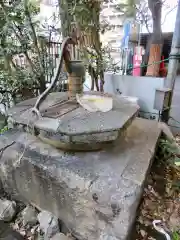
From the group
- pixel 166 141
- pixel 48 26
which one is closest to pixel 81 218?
pixel 166 141

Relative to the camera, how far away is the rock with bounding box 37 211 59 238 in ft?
4.53

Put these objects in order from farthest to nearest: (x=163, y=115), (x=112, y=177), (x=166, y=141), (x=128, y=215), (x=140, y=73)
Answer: (x=140, y=73) < (x=163, y=115) < (x=166, y=141) < (x=112, y=177) < (x=128, y=215)

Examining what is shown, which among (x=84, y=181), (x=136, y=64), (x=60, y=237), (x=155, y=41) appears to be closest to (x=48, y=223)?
(x=60, y=237)

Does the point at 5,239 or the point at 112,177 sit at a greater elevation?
the point at 112,177

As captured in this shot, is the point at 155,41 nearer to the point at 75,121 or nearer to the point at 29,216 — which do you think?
the point at 75,121

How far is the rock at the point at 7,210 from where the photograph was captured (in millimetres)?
1535

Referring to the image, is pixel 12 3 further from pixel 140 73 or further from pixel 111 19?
pixel 140 73

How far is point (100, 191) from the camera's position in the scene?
1.15m

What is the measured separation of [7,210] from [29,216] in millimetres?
216

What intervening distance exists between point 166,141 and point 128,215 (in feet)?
3.64

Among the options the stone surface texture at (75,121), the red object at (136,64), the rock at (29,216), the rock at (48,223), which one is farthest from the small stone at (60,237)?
the red object at (136,64)

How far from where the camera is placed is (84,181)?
1210 mm

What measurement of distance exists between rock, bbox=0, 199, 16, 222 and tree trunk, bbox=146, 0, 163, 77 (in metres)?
2.56

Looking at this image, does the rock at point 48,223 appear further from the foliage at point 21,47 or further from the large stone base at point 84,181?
the foliage at point 21,47
